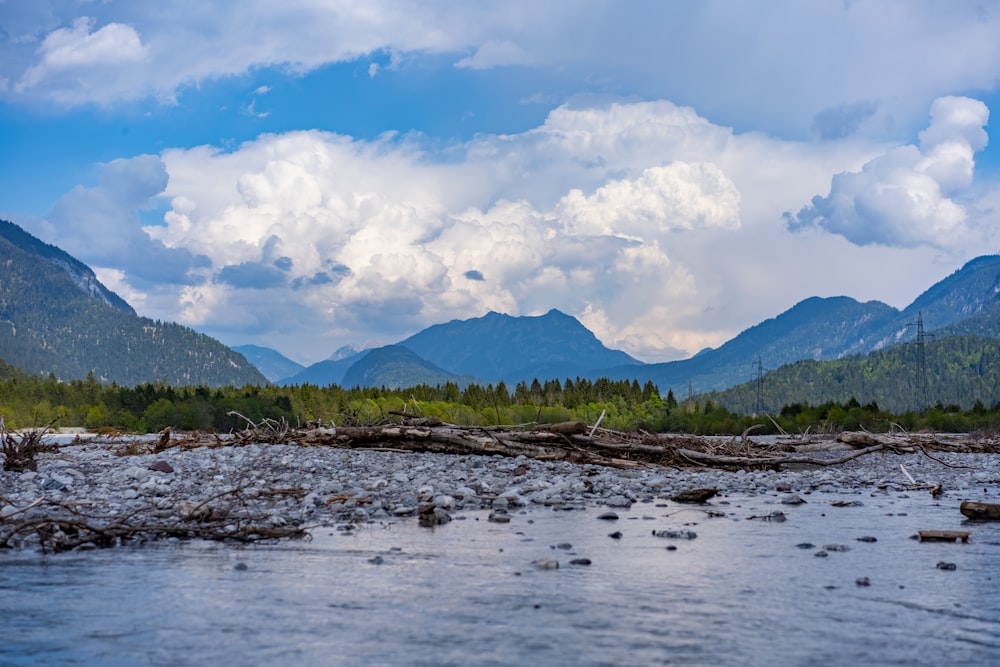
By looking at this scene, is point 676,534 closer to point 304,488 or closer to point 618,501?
point 618,501

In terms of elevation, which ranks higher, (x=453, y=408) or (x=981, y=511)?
(x=453, y=408)

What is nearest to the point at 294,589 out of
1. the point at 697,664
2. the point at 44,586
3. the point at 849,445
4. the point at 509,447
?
the point at 44,586

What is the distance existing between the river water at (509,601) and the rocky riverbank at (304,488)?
0.95 m

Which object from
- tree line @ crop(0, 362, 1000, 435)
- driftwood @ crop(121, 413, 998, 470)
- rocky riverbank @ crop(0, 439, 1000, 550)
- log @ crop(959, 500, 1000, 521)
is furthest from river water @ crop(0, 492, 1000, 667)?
tree line @ crop(0, 362, 1000, 435)

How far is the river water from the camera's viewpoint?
738 centimetres

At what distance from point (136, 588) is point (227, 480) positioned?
9.33m

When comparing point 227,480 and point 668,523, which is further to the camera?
point 227,480

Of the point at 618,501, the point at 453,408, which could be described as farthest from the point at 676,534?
the point at 453,408

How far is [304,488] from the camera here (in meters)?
18.0

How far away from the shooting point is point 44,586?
32.7 ft

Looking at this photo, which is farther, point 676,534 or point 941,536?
point 676,534

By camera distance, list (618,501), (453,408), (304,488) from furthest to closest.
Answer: (453,408), (618,501), (304,488)

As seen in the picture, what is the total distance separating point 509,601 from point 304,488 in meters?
9.84

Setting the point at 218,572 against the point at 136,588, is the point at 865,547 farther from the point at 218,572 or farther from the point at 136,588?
the point at 136,588
